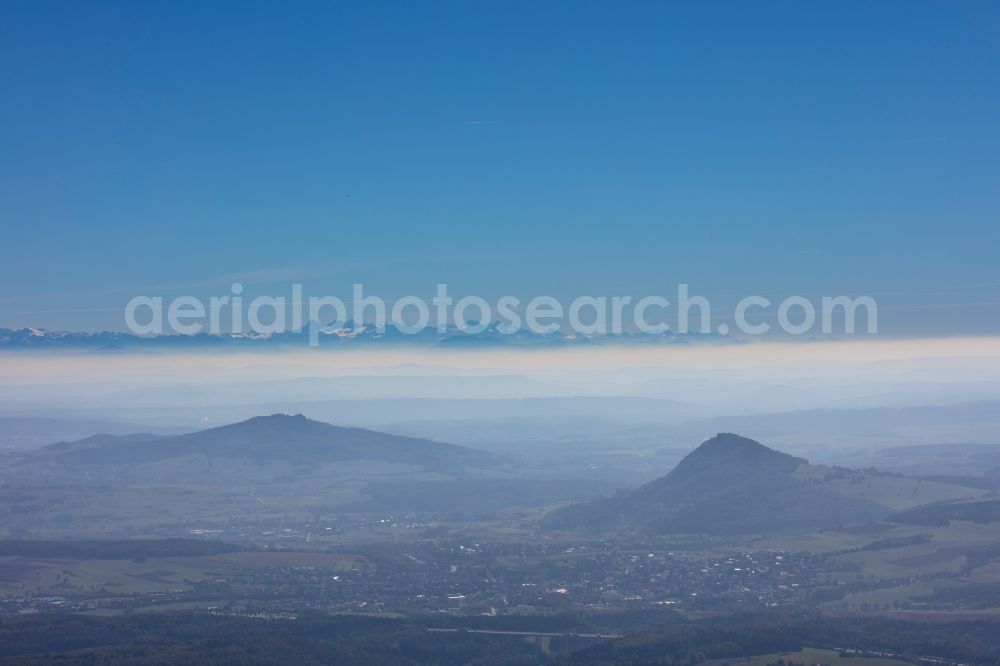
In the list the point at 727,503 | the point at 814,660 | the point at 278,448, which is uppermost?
the point at 278,448

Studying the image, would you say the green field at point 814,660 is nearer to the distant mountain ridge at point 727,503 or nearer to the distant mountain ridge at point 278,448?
the distant mountain ridge at point 727,503

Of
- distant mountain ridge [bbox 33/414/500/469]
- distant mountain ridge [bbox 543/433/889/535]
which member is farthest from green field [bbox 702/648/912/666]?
distant mountain ridge [bbox 33/414/500/469]

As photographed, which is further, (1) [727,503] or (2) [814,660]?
(1) [727,503]

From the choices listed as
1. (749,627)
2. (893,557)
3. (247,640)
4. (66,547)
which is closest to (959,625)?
(749,627)

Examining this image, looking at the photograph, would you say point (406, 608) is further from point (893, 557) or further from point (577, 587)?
point (893, 557)

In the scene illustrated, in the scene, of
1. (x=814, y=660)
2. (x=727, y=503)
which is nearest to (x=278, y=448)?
(x=727, y=503)

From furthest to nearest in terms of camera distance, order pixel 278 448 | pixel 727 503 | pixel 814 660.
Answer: pixel 278 448, pixel 727 503, pixel 814 660

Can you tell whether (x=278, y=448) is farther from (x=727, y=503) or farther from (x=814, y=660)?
(x=814, y=660)

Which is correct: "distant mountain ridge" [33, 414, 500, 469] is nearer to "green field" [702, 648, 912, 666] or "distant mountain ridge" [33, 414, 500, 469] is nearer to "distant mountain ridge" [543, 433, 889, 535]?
"distant mountain ridge" [543, 433, 889, 535]

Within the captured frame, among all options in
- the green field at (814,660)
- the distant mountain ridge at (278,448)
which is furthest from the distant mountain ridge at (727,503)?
the distant mountain ridge at (278,448)
